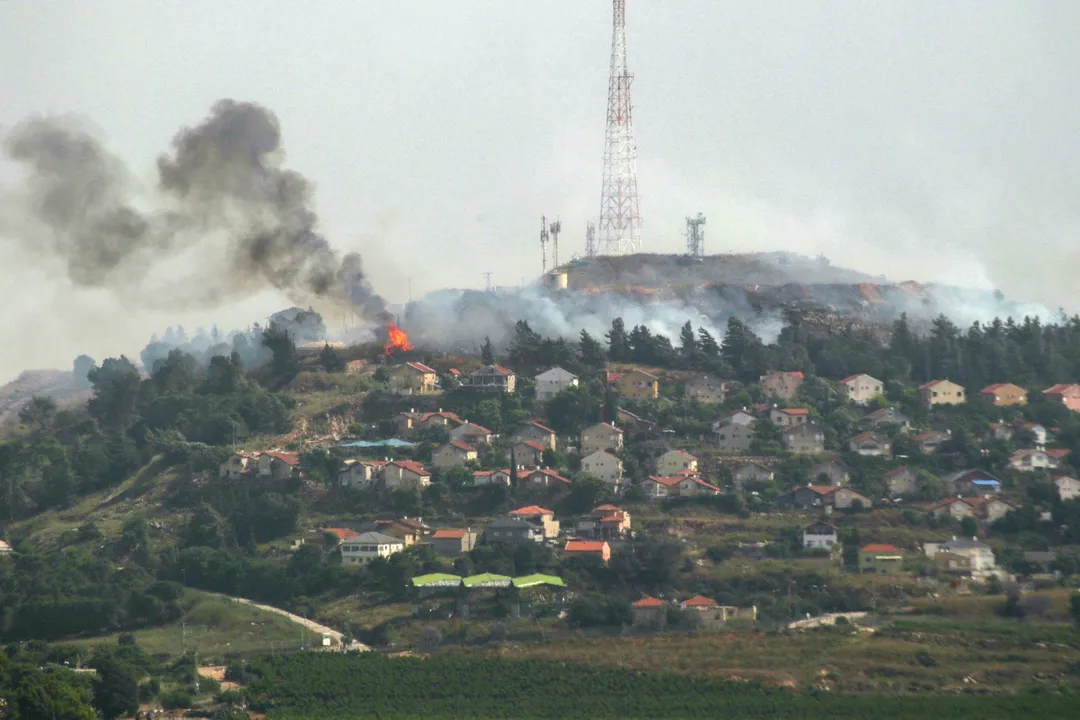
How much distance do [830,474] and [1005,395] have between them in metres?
18.0

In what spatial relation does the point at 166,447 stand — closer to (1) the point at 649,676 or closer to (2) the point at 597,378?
(2) the point at 597,378

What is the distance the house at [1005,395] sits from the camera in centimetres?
10975

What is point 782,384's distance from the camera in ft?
366

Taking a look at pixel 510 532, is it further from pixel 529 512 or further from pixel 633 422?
pixel 633 422

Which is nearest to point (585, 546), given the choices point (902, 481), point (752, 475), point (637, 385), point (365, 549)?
point (365, 549)

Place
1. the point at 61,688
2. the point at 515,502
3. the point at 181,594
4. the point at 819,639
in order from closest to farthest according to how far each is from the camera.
→ the point at 61,688
the point at 819,639
the point at 181,594
the point at 515,502

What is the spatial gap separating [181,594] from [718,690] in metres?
25.0

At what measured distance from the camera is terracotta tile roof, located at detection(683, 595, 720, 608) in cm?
8106

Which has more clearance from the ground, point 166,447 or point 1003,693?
point 166,447

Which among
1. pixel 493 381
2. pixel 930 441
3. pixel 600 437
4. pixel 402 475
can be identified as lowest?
pixel 402 475

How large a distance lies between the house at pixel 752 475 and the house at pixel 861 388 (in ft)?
51.1

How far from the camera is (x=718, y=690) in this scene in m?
73.3

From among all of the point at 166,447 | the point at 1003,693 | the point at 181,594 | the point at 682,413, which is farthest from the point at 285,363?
the point at 1003,693

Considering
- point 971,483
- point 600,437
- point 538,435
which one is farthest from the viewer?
point 538,435
